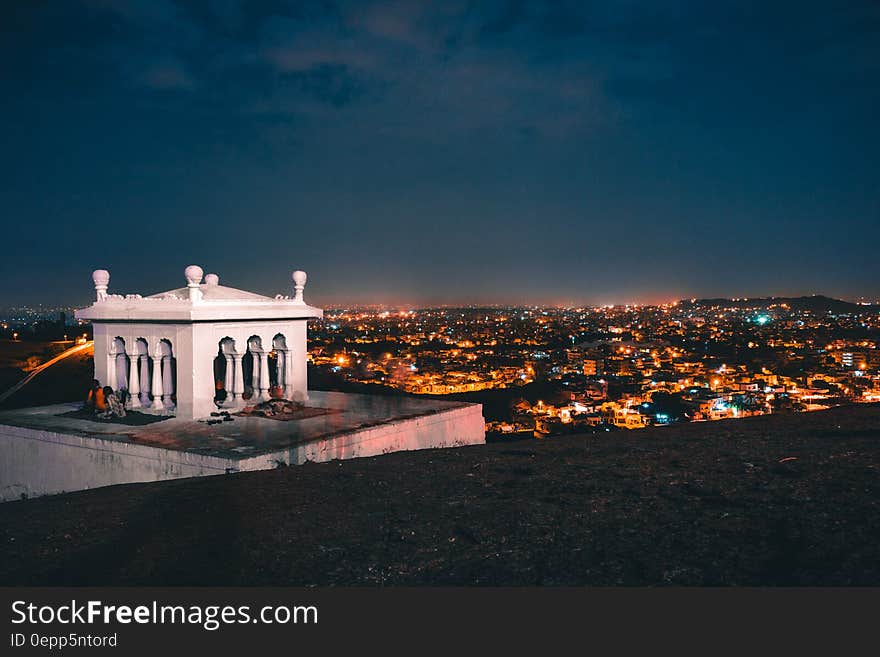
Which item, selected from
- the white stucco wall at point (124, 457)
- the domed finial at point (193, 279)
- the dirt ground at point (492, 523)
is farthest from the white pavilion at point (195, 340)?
the dirt ground at point (492, 523)

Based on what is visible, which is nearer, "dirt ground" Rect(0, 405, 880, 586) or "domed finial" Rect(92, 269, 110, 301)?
"dirt ground" Rect(0, 405, 880, 586)

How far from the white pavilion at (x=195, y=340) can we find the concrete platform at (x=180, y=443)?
45.5 inches

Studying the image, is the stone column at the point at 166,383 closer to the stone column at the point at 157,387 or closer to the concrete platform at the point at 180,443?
the stone column at the point at 157,387

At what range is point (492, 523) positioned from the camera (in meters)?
6.62

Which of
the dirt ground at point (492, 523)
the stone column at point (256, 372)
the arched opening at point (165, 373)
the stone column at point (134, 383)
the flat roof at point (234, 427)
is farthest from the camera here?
the stone column at point (256, 372)

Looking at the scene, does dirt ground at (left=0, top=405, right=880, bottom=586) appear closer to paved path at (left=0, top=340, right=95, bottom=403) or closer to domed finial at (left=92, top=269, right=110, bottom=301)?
domed finial at (left=92, top=269, right=110, bottom=301)

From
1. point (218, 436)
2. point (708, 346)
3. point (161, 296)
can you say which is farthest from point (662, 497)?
point (708, 346)

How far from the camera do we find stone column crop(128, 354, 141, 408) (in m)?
15.7

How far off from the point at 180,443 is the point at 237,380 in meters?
4.21

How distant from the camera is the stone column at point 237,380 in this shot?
15.9 meters

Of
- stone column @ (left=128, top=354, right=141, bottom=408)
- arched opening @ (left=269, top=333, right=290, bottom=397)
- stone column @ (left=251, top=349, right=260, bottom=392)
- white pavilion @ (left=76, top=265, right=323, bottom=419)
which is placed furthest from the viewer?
arched opening @ (left=269, top=333, right=290, bottom=397)

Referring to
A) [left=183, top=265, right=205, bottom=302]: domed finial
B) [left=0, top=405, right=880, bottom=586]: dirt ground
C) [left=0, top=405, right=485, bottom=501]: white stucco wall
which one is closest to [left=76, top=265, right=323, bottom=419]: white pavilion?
[left=183, top=265, right=205, bottom=302]: domed finial

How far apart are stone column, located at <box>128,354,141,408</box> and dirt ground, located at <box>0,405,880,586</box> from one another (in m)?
6.45

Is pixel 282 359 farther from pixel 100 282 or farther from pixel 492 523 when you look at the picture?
pixel 492 523
